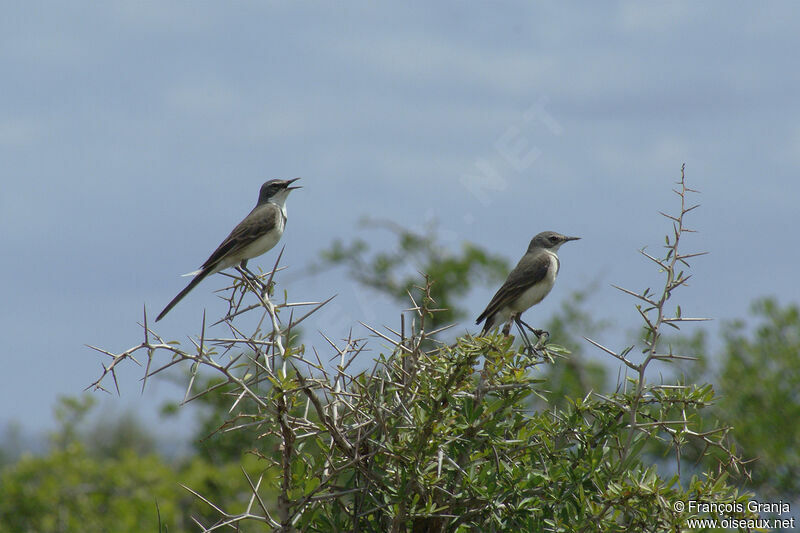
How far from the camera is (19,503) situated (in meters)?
16.2

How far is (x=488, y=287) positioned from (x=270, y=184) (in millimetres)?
7418

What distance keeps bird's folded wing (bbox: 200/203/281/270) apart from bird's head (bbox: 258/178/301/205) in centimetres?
35

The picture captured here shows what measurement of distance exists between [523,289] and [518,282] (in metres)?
0.08

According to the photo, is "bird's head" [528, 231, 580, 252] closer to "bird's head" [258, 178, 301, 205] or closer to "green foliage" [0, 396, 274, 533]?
"bird's head" [258, 178, 301, 205]

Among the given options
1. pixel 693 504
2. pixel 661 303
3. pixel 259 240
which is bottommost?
pixel 693 504

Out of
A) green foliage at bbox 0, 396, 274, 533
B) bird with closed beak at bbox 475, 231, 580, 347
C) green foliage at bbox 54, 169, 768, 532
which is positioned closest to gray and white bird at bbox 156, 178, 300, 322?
bird with closed beak at bbox 475, 231, 580, 347

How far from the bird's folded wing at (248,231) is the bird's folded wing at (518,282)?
96.0 inches

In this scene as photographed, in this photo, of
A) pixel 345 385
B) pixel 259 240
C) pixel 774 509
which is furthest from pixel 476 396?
pixel 259 240

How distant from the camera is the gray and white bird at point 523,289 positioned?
8.18 m

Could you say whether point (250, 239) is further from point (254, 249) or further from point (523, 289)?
point (523, 289)

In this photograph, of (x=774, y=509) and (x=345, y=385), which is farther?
(x=774, y=509)

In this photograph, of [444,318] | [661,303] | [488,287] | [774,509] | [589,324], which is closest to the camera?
[661,303]

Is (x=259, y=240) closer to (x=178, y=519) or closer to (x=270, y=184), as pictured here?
(x=270, y=184)

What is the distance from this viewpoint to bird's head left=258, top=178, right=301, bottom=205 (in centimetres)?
985
